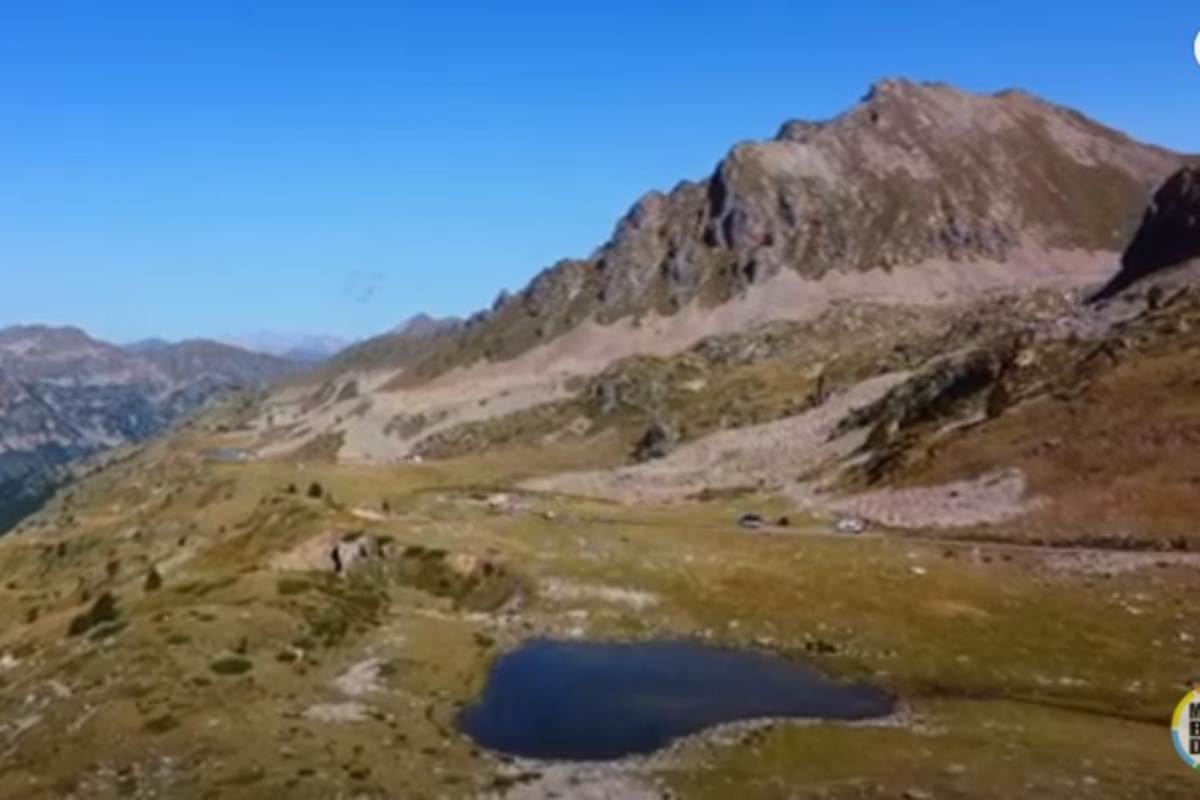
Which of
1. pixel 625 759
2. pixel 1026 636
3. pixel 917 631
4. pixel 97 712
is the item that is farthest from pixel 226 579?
pixel 1026 636

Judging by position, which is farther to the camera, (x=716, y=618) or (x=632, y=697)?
(x=716, y=618)

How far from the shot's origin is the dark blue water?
71.4m

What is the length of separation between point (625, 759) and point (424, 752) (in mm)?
11083

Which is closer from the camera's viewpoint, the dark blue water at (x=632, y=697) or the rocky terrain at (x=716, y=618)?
the rocky terrain at (x=716, y=618)

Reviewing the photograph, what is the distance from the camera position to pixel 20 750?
70.0 metres

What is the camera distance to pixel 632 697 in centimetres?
7981

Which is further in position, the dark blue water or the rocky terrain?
the dark blue water

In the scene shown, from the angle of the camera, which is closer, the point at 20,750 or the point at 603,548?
the point at 20,750

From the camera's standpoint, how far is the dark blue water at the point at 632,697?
234 ft

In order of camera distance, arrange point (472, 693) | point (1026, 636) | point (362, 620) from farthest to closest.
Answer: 1. point (362, 620)
2. point (1026, 636)
3. point (472, 693)

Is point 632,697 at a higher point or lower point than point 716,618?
lower

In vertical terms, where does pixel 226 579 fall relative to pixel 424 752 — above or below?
above

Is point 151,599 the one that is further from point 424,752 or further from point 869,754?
point 869,754

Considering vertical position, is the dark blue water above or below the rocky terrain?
below
